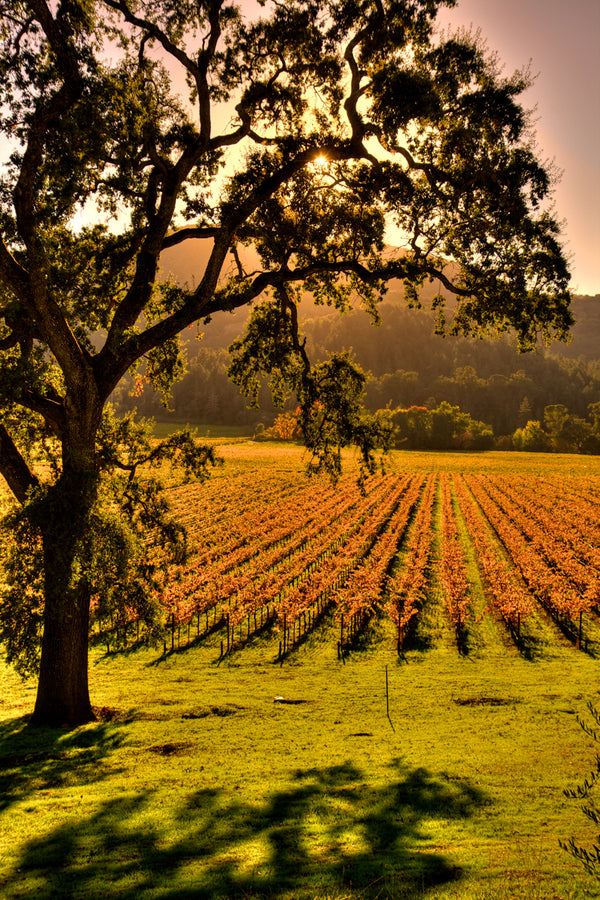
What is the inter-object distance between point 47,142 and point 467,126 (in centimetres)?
906

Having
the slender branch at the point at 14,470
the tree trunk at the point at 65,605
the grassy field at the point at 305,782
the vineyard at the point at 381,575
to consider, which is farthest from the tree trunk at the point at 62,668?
the slender branch at the point at 14,470

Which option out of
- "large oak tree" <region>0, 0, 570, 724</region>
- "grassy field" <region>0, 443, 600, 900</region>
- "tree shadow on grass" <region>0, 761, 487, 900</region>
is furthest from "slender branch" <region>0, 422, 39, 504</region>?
"tree shadow on grass" <region>0, 761, 487, 900</region>

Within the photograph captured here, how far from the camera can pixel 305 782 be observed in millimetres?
9156

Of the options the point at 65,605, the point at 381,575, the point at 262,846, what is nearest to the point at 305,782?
the point at 262,846

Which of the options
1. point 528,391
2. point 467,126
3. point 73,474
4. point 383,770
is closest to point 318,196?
point 467,126

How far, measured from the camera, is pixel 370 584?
21.6 meters

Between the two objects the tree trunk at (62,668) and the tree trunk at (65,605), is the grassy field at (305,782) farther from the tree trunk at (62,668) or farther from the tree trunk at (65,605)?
the tree trunk at (65,605)

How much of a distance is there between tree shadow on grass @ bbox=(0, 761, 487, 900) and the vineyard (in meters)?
5.28

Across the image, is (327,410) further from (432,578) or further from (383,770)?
(432,578)

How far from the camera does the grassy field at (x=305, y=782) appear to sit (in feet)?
19.8

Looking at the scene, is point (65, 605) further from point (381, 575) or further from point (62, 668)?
point (381, 575)

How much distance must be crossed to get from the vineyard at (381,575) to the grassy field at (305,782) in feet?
7.33

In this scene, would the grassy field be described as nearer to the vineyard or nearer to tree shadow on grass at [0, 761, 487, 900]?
tree shadow on grass at [0, 761, 487, 900]

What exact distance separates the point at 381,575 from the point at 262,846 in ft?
60.8
